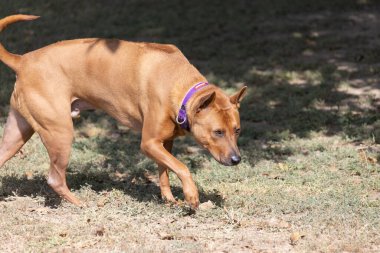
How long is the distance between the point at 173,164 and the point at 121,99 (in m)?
0.86

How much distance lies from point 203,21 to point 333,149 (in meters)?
7.56

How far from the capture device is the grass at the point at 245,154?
239 inches

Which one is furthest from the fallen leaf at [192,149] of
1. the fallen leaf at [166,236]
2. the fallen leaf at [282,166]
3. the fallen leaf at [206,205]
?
the fallen leaf at [166,236]

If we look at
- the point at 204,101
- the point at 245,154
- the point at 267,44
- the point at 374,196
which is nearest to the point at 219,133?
the point at 204,101

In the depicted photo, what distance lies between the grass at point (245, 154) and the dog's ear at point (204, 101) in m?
0.97

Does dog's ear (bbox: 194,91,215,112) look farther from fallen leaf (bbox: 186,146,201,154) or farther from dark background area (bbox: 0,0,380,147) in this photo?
dark background area (bbox: 0,0,380,147)

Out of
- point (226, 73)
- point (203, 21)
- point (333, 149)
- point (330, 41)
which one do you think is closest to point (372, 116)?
point (333, 149)

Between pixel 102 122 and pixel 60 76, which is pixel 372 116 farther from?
pixel 60 76

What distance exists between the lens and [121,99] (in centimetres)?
685

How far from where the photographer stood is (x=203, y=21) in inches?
621

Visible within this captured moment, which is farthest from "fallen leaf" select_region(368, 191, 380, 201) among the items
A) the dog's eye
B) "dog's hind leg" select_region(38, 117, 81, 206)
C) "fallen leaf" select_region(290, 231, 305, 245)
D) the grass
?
"dog's hind leg" select_region(38, 117, 81, 206)

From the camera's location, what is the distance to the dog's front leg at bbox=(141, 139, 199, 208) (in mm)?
6348

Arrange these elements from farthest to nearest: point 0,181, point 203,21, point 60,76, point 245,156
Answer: point 203,21 < point 245,156 < point 0,181 < point 60,76

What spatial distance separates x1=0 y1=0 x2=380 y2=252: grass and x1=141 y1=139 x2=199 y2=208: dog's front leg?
0.78 ft
